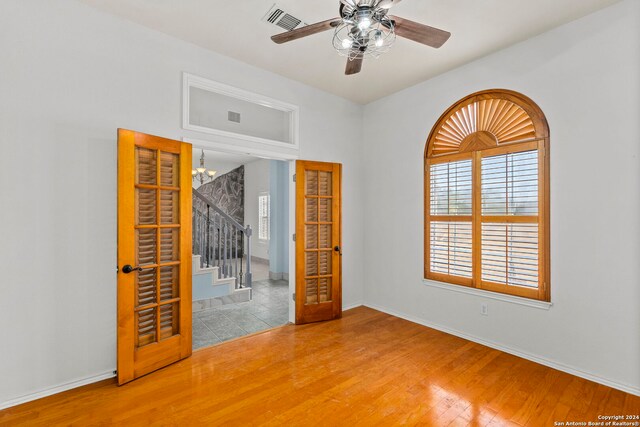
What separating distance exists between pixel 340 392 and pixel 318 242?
1923 mm

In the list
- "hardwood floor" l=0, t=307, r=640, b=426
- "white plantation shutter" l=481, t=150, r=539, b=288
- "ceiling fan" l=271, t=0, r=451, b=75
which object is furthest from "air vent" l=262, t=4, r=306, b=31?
"hardwood floor" l=0, t=307, r=640, b=426

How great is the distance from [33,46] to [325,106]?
299 cm

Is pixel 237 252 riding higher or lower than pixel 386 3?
lower

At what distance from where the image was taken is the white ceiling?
2.46 metres

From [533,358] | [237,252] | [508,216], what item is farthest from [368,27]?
[237,252]

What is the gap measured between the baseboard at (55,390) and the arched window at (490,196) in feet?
11.7

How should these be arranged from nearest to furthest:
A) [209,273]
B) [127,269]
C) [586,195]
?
[127,269], [586,195], [209,273]

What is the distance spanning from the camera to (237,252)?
246 inches

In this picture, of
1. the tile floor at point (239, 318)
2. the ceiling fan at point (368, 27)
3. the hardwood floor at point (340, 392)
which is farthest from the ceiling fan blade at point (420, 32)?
the tile floor at point (239, 318)

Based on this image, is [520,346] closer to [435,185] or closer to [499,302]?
[499,302]

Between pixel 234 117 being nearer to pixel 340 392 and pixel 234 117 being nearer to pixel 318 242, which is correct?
pixel 318 242

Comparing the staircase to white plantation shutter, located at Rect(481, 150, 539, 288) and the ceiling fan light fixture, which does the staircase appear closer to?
the ceiling fan light fixture

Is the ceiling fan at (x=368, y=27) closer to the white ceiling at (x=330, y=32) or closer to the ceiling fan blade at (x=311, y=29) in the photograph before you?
the ceiling fan blade at (x=311, y=29)

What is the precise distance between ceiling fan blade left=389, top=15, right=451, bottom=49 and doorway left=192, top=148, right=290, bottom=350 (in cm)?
252
